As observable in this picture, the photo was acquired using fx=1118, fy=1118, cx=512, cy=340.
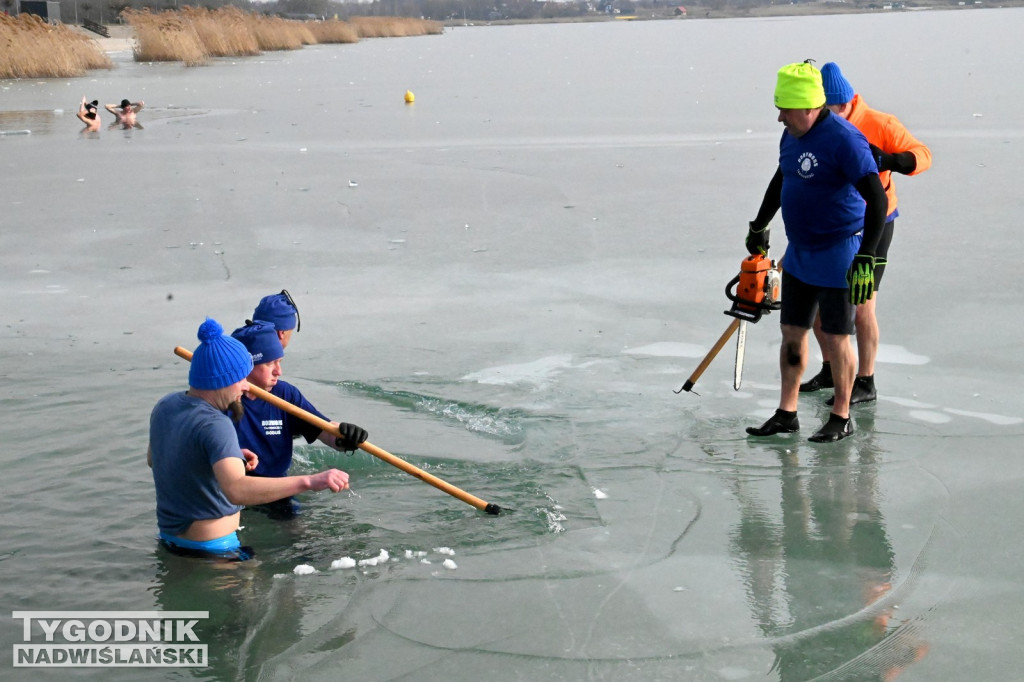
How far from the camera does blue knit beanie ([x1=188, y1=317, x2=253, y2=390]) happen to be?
3666mm

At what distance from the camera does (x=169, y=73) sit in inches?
1296

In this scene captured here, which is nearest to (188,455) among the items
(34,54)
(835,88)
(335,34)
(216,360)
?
(216,360)

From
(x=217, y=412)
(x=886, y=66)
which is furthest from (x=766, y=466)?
(x=886, y=66)

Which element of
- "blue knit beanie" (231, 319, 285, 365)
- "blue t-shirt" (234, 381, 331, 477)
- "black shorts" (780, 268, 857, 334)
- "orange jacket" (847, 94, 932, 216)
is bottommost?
"blue t-shirt" (234, 381, 331, 477)

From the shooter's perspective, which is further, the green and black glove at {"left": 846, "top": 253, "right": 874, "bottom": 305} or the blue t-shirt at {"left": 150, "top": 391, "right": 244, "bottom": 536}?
the green and black glove at {"left": 846, "top": 253, "right": 874, "bottom": 305}

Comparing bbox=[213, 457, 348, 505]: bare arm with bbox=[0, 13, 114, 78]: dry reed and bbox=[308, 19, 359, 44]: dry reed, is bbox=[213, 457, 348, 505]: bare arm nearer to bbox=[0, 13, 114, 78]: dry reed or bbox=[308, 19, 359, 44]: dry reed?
bbox=[0, 13, 114, 78]: dry reed

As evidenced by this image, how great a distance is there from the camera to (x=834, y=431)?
530 centimetres

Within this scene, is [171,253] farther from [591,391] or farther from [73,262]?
[591,391]

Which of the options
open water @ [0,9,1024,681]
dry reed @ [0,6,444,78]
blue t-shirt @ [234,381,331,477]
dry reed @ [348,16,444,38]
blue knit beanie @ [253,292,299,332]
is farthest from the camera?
dry reed @ [348,16,444,38]

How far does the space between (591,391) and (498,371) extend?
0.59 metres

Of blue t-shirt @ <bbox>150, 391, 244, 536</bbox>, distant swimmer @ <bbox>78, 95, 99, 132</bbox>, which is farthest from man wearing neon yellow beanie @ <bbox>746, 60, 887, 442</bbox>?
distant swimmer @ <bbox>78, 95, 99, 132</bbox>

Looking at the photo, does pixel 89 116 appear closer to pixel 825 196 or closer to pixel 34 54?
pixel 34 54

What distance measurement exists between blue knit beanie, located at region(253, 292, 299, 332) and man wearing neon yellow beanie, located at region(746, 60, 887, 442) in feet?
7.42

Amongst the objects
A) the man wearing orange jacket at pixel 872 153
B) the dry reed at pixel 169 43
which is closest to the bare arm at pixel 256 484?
the man wearing orange jacket at pixel 872 153
